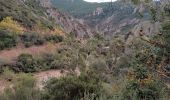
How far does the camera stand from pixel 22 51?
153ft

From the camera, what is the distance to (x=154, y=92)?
1069 centimetres

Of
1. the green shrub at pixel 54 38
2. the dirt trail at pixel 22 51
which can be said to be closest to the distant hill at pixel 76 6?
the green shrub at pixel 54 38

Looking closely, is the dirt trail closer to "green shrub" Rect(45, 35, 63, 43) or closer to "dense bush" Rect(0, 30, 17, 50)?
"dense bush" Rect(0, 30, 17, 50)

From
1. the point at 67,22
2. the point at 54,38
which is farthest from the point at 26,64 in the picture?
the point at 67,22

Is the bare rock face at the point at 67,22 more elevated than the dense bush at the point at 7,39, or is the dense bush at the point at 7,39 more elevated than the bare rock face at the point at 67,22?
the dense bush at the point at 7,39

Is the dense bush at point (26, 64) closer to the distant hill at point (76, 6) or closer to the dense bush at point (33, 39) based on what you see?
the dense bush at point (33, 39)

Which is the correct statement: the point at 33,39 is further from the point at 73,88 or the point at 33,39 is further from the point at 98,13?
the point at 98,13

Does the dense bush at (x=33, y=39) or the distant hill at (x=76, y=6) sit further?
the distant hill at (x=76, y=6)

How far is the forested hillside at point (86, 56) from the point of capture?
Result: 250 inches

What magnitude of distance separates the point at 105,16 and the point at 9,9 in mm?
51969

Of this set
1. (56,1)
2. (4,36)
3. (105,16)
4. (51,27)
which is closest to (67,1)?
(56,1)

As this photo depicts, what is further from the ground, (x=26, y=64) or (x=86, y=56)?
(x=86, y=56)

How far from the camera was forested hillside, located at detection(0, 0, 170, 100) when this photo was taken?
6351mm

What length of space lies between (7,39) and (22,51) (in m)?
2.44
